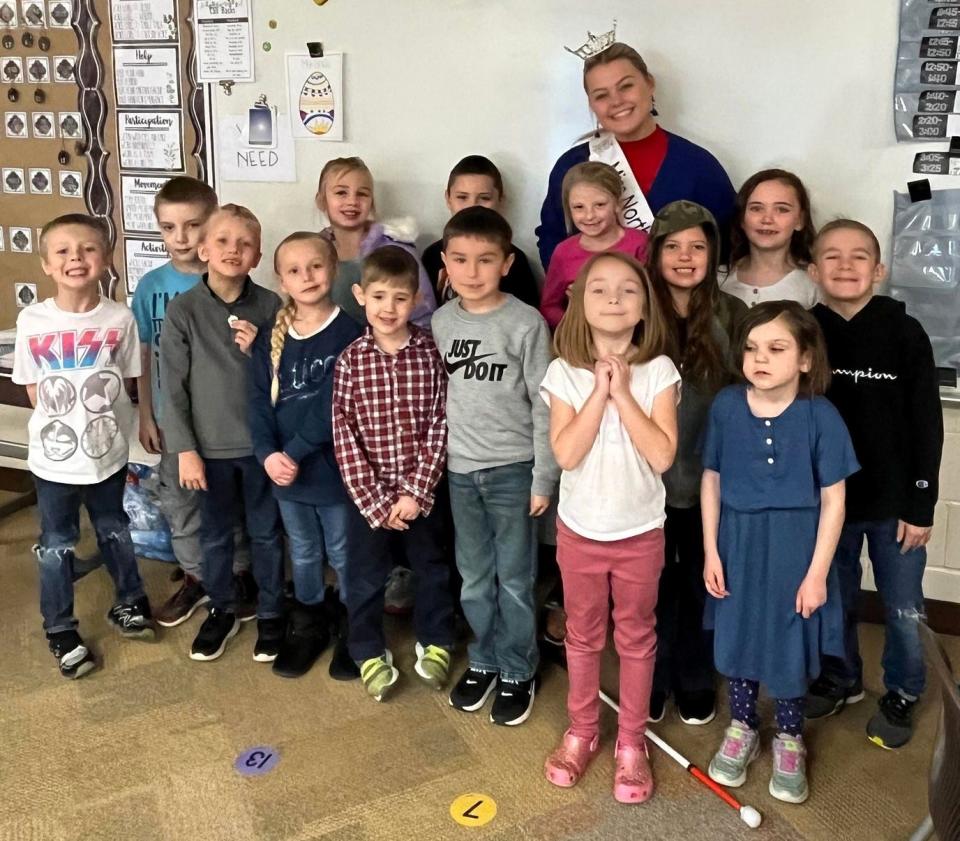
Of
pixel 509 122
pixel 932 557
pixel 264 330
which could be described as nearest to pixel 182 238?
pixel 264 330

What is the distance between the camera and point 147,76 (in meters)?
2.91

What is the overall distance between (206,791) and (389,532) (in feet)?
2.29

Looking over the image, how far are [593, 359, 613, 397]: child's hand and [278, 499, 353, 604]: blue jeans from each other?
754 millimetres

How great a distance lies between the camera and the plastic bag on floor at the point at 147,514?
9.55ft

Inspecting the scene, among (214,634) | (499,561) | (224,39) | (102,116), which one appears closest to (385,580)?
(499,561)

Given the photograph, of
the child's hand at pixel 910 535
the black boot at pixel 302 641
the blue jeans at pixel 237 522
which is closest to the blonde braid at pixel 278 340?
the blue jeans at pixel 237 522

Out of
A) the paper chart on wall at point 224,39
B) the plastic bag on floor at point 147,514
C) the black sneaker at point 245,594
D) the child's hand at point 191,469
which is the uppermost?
the paper chart on wall at point 224,39

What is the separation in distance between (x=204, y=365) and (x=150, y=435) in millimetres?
401

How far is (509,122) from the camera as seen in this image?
255 cm

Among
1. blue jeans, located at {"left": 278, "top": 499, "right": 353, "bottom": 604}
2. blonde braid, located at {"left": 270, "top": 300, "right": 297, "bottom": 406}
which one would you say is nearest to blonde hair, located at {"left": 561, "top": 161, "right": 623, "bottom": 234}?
blonde braid, located at {"left": 270, "top": 300, "right": 297, "bottom": 406}

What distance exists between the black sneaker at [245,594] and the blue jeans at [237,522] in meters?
0.17

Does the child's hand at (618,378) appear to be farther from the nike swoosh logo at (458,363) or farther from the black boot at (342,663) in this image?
the black boot at (342,663)

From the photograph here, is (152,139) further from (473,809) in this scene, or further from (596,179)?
(473,809)

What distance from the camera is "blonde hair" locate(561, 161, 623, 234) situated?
2090 mm
